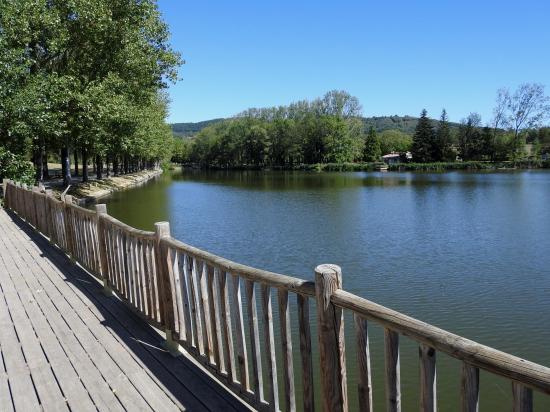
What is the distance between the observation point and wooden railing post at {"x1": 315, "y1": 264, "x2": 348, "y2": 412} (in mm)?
2785

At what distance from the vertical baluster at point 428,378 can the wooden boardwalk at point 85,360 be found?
1718 millimetres

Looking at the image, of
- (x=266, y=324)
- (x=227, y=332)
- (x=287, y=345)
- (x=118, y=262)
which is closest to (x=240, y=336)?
(x=227, y=332)

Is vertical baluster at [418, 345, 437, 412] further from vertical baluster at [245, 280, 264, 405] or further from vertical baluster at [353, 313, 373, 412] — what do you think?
vertical baluster at [245, 280, 264, 405]

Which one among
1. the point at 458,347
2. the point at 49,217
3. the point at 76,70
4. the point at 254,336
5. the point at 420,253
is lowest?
the point at 420,253

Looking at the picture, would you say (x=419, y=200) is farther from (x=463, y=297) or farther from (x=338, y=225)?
(x=463, y=297)

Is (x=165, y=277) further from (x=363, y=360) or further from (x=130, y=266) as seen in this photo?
(x=363, y=360)

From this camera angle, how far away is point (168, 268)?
4672mm

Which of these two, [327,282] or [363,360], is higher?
[327,282]

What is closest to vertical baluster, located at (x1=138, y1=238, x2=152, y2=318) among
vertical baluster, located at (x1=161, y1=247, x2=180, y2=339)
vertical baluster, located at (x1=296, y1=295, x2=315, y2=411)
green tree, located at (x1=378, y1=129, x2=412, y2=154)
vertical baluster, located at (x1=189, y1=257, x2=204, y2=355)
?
vertical baluster, located at (x1=161, y1=247, x2=180, y2=339)

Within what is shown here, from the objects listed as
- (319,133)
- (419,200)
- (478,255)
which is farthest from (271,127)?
(478,255)

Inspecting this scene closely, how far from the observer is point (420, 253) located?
15188 millimetres

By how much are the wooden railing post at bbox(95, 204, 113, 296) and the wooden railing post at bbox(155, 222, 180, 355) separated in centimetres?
199

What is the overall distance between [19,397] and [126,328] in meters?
1.59

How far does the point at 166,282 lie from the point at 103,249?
2226mm
